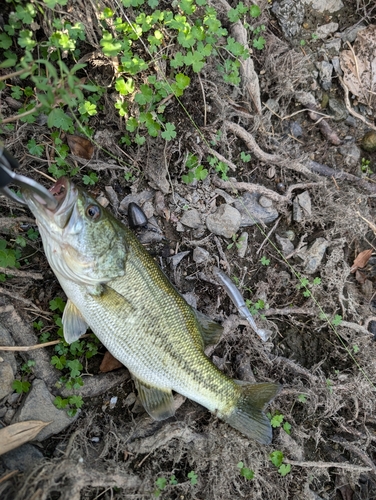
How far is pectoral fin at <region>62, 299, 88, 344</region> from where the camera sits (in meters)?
3.13

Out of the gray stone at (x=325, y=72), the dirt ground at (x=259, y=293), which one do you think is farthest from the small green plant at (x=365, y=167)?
the gray stone at (x=325, y=72)

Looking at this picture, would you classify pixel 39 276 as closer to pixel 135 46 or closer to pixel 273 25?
pixel 135 46

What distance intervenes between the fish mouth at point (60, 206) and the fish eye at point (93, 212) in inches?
4.8

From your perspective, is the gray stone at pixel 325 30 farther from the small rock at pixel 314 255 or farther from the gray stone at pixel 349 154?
the small rock at pixel 314 255

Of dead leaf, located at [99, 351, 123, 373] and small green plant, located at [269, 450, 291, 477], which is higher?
dead leaf, located at [99, 351, 123, 373]

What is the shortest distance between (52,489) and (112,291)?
4.50 feet

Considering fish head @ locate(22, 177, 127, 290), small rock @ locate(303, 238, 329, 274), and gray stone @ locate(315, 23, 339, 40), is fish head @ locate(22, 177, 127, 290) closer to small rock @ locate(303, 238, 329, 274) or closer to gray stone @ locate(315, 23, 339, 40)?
small rock @ locate(303, 238, 329, 274)

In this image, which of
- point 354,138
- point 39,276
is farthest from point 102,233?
point 354,138

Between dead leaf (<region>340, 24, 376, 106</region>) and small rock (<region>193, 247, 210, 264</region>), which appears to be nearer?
small rock (<region>193, 247, 210, 264</region>)

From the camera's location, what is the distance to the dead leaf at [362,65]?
4.41 meters

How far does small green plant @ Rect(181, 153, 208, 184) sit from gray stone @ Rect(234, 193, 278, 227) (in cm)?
46

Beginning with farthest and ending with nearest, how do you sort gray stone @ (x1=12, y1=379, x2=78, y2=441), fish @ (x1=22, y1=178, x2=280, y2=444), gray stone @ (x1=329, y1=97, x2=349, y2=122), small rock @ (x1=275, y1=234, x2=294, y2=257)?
gray stone @ (x1=329, y1=97, x2=349, y2=122), small rock @ (x1=275, y1=234, x2=294, y2=257), gray stone @ (x1=12, y1=379, x2=78, y2=441), fish @ (x1=22, y1=178, x2=280, y2=444)

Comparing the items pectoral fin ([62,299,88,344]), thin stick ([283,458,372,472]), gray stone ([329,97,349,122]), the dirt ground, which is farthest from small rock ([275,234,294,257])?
pectoral fin ([62,299,88,344])

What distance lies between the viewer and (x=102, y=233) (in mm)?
2916
